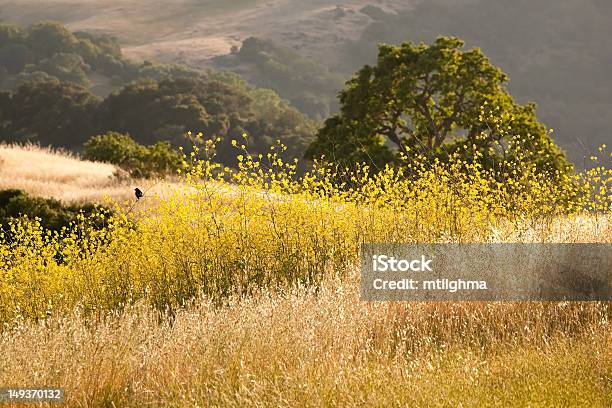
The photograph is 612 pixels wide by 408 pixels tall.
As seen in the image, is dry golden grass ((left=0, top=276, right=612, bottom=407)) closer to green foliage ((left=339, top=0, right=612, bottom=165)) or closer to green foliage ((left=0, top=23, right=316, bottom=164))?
green foliage ((left=0, top=23, right=316, bottom=164))

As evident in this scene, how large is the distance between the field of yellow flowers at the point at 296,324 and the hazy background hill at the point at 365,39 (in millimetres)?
102648

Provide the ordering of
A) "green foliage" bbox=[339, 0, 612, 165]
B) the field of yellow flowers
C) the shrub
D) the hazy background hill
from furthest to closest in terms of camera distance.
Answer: "green foliage" bbox=[339, 0, 612, 165] → the hazy background hill → the shrub → the field of yellow flowers

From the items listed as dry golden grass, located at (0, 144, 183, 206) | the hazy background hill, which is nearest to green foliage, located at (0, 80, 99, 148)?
dry golden grass, located at (0, 144, 183, 206)

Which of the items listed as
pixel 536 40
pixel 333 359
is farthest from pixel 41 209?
pixel 536 40

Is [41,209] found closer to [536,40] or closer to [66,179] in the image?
[66,179]

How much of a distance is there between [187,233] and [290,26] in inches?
7227

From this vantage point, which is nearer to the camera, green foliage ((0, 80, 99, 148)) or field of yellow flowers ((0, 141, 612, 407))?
field of yellow flowers ((0, 141, 612, 407))

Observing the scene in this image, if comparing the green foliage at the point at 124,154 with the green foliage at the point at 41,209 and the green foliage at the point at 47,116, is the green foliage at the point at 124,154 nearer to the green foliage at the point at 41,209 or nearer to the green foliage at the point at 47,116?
the green foliage at the point at 41,209

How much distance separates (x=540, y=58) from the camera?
157 metres

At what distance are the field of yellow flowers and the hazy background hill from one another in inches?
4041

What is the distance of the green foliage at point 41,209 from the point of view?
1673 centimetres

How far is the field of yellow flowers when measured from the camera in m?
6.19

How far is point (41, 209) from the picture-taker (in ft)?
56.0

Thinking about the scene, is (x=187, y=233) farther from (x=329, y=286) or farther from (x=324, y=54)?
(x=324, y=54)
